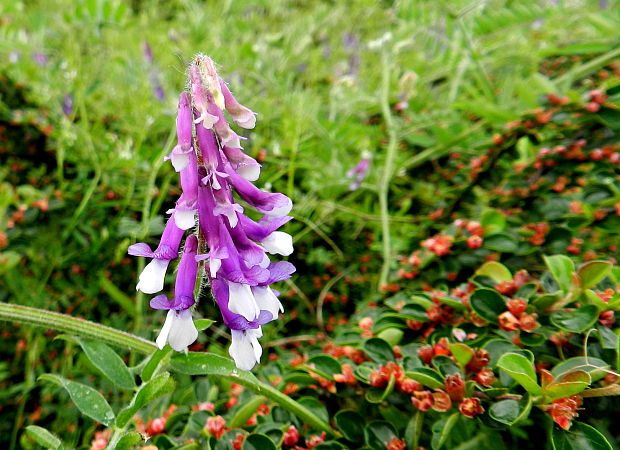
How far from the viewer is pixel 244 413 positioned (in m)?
0.67

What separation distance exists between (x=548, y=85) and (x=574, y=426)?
954 mm

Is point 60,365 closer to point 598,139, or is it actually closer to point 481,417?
point 481,417

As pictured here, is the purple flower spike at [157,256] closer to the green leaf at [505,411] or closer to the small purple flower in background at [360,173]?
the green leaf at [505,411]

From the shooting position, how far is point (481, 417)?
0.56 meters

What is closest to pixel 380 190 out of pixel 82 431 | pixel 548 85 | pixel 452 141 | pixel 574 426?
pixel 452 141

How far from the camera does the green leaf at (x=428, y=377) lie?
57 centimetres

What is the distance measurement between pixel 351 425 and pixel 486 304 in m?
0.27

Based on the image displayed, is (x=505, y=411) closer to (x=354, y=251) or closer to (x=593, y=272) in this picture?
(x=593, y=272)

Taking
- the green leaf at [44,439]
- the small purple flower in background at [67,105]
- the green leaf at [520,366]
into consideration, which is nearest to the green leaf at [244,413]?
the green leaf at [44,439]

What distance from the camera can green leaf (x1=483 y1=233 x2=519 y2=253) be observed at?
829mm

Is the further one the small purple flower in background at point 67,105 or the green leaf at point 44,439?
the small purple flower in background at point 67,105

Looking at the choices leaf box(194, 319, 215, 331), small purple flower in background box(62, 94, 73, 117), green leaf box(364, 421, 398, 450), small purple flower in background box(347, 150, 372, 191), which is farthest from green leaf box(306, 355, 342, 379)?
small purple flower in background box(62, 94, 73, 117)

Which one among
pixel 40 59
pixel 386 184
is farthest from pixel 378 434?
pixel 40 59

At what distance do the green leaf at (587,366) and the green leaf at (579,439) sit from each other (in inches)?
2.4
